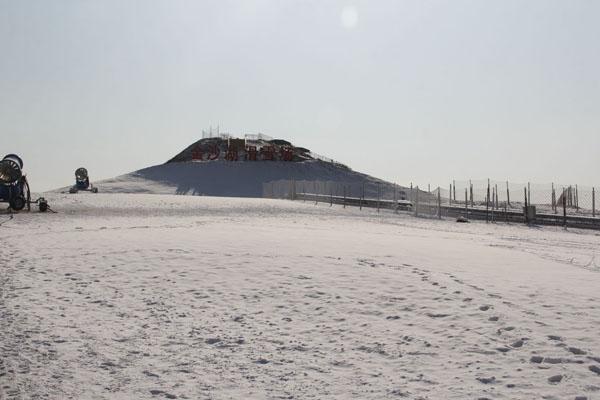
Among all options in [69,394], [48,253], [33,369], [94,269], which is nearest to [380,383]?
[69,394]

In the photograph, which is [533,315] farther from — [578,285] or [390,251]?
[390,251]

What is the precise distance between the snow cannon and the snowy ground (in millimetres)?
16167

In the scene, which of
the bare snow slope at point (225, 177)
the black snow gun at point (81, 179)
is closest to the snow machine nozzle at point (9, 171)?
the black snow gun at point (81, 179)

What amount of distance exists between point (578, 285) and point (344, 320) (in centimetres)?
460

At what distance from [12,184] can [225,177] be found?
2238 inches

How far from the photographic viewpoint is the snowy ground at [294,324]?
18.5ft

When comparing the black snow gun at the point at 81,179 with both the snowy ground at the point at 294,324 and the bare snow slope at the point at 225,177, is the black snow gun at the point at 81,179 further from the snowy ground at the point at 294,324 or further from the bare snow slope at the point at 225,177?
the snowy ground at the point at 294,324

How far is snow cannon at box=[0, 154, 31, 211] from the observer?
28.1 meters

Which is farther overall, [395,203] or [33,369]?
[395,203]

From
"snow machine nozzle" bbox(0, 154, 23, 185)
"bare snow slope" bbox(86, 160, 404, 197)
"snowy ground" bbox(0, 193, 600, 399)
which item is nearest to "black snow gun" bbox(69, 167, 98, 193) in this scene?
"bare snow slope" bbox(86, 160, 404, 197)

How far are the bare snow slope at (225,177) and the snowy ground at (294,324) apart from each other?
62590 millimetres

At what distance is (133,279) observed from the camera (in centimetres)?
1054

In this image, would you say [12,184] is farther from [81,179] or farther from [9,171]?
[81,179]

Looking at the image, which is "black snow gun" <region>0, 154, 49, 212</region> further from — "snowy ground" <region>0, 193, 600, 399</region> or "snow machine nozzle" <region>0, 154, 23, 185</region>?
"snowy ground" <region>0, 193, 600, 399</region>
